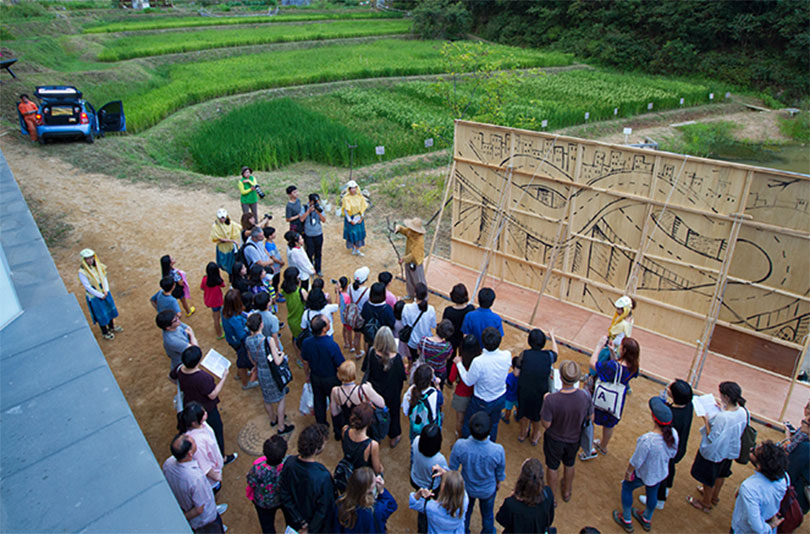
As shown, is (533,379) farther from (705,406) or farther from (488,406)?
(705,406)

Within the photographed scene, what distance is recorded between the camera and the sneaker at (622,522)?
4.27 meters

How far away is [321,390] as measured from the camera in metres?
4.84

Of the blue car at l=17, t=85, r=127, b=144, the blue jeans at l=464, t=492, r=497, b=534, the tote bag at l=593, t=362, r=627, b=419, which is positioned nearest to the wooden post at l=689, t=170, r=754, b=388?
the tote bag at l=593, t=362, r=627, b=419

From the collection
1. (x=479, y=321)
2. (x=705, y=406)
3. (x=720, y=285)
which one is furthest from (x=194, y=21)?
(x=705, y=406)

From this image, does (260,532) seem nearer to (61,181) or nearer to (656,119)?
(61,181)

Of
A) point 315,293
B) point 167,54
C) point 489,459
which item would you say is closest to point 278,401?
point 315,293

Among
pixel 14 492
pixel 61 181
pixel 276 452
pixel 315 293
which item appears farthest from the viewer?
pixel 61 181

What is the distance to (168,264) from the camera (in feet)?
20.4

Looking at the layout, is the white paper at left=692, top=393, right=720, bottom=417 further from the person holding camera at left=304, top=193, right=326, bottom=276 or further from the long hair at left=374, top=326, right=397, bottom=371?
the person holding camera at left=304, top=193, right=326, bottom=276

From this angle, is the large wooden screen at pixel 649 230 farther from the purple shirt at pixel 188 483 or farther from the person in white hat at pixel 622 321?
the purple shirt at pixel 188 483

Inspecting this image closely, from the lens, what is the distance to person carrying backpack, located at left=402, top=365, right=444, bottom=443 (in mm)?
3950

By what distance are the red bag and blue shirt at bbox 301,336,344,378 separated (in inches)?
142

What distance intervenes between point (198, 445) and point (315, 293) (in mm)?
1854

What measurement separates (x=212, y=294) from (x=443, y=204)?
3.62 metres
